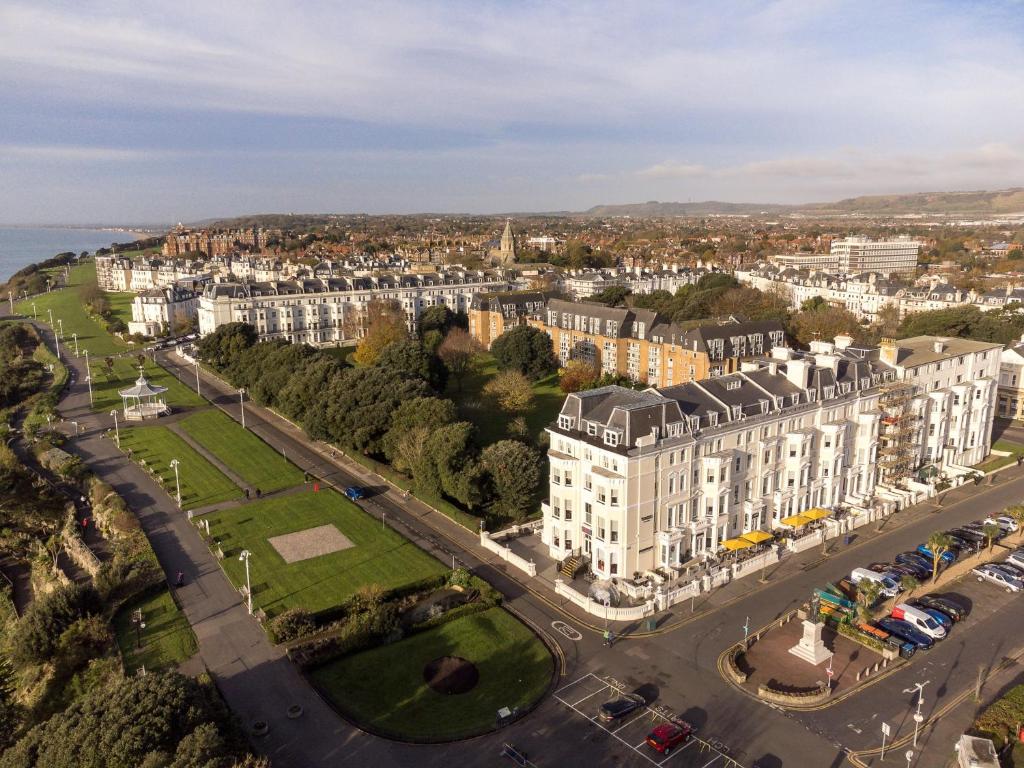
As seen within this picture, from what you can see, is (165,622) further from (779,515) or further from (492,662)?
(779,515)

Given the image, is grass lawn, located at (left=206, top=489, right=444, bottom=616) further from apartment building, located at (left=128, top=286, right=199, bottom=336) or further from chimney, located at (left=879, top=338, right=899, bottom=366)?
apartment building, located at (left=128, top=286, right=199, bottom=336)

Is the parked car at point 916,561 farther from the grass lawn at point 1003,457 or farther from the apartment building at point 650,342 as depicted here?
the apartment building at point 650,342

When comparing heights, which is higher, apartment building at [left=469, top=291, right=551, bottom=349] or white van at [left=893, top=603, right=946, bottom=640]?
apartment building at [left=469, top=291, right=551, bottom=349]

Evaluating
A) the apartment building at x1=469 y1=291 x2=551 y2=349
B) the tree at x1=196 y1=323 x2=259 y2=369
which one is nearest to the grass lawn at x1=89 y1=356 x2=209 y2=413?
the tree at x1=196 y1=323 x2=259 y2=369

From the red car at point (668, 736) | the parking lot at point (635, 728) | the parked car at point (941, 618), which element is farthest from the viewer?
the parked car at point (941, 618)

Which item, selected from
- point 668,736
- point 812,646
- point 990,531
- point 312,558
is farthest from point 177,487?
point 990,531

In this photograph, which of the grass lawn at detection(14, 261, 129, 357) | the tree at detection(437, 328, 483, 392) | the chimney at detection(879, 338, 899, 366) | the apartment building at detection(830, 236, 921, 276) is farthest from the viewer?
the apartment building at detection(830, 236, 921, 276)

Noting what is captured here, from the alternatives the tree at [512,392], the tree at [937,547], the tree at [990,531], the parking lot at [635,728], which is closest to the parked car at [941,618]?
the tree at [937,547]

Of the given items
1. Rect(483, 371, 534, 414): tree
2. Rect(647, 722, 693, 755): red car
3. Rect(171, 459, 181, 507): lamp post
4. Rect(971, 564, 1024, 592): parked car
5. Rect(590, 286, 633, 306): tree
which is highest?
Rect(590, 286, 633, 306): tree
